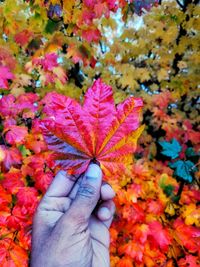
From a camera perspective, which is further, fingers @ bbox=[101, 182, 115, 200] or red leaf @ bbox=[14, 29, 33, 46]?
red leaf @ bbox=[14, 29, 33, 46]

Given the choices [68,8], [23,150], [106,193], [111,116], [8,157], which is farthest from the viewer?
[23,150]

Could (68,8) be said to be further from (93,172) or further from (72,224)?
(72,224)

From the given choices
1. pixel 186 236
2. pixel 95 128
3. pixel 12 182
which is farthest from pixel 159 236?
pixel 95 128

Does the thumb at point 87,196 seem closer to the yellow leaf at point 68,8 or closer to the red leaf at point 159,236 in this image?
the red leaf at point 159,236

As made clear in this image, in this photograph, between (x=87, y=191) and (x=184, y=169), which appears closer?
(x=87, y=191)

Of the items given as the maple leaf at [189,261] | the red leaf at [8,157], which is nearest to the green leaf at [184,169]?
the maple leaf at [189,261]

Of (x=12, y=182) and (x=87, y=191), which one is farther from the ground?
(x=87, y=191)

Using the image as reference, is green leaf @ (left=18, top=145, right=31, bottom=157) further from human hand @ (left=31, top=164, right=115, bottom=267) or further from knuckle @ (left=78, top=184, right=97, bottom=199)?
knuckle @ (left=78, top=184, right=97, bottom=199)

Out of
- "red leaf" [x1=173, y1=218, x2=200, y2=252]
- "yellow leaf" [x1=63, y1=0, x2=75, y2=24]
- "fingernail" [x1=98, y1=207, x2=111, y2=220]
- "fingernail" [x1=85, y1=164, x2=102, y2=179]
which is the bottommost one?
"red leaf" [x1=173, y1=218, x2=200, y2=252]

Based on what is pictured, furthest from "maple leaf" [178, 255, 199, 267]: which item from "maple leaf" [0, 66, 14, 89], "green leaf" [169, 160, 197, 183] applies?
"maple leaf" [0, 66, 14, 89]
